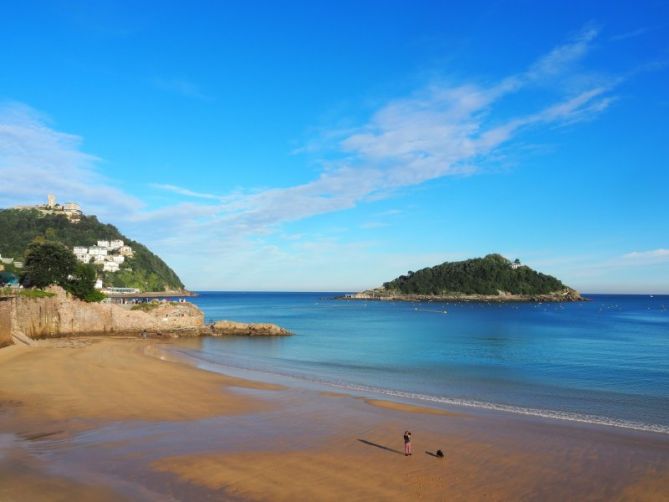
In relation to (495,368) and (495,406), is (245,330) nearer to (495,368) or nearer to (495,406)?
(495,368)

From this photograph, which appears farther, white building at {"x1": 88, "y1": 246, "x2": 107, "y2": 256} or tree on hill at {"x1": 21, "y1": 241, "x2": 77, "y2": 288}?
white building at {"x1": 88, "y1": 246, "x2": 107, "y2": 256}

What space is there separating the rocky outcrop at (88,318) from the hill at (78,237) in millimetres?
89595

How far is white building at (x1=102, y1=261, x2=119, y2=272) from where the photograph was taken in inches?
6388

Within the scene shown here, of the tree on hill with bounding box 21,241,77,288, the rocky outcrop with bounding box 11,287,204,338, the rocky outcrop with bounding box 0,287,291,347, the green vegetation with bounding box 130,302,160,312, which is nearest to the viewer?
the rocky outcrop with bounding box 0,287,291,347

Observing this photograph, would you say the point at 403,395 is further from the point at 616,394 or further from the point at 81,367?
the point at 81,367

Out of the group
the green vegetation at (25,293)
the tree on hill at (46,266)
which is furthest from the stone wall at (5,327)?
the tree on hill at (46,266)

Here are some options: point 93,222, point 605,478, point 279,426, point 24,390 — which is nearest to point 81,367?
point 24,390

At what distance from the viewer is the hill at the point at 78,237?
142 meters

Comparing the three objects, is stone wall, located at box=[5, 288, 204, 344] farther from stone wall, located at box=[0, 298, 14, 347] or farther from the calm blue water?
the calm blue water

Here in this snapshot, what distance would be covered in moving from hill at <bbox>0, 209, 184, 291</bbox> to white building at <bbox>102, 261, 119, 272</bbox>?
55.2 inches

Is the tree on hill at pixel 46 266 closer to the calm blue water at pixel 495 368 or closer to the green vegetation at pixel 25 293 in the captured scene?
the green vegetation at pixel 25 293

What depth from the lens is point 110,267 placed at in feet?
541

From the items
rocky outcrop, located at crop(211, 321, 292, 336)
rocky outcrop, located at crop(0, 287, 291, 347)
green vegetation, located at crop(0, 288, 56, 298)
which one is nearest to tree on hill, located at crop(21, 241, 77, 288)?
rocky outcrop, located at crop(0, 287, 291, 347)

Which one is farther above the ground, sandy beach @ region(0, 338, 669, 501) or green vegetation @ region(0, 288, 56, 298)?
green vegetation @ region(0, 288, 56, 298)
